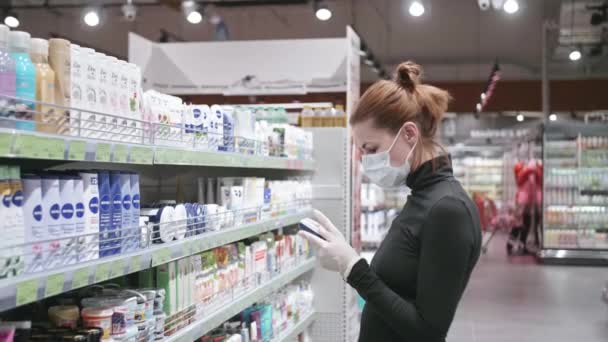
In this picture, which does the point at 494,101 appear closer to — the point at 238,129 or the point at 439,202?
the point at 238,129

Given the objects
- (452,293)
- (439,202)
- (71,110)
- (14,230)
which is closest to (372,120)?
(439,202)

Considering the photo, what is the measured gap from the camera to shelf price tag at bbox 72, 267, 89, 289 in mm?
1970

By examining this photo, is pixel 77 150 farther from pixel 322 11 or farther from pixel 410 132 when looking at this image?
pixel 322 11

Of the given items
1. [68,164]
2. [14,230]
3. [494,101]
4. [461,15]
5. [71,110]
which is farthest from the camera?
[494,101]

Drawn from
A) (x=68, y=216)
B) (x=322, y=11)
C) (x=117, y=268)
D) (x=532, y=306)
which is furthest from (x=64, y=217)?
(x=322, y=11)

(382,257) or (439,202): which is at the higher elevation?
(439,202)

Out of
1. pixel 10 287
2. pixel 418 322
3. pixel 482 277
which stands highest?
pixel 10 287

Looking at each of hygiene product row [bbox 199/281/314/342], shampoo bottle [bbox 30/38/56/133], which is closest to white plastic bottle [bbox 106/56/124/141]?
shampoo bottle [bbox 30/38/56/133]

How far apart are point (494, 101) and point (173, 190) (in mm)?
15164

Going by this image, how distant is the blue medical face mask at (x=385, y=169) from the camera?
232 centimetres

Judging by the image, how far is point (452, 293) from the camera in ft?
6.64

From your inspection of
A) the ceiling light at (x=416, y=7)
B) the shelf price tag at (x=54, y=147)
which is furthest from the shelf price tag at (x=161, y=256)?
the ceiling light at (x=416, y=7)

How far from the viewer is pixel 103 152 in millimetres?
2146

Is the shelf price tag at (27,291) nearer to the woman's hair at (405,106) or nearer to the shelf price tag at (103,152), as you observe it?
the shelf price tag at (103,152)
